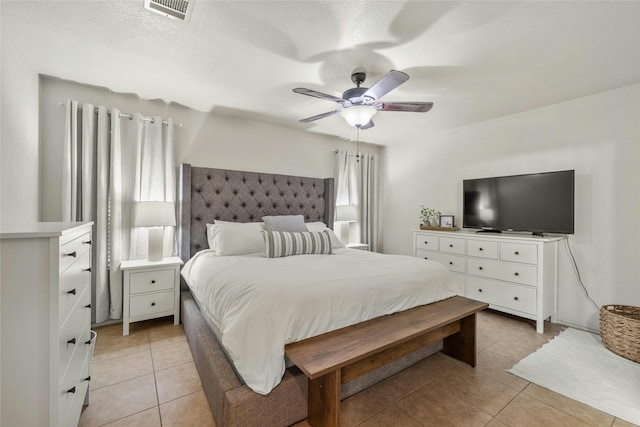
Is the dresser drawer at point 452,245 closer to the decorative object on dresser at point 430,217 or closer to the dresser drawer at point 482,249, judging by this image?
the dresser drawer at point 482,249

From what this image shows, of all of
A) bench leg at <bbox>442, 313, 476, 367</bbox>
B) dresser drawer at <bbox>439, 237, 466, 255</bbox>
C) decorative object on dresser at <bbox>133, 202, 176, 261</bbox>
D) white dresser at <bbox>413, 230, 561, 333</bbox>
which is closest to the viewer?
bench leg at <bbox>442, 313, 476, 367</bbox>

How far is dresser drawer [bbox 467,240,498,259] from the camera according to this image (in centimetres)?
297

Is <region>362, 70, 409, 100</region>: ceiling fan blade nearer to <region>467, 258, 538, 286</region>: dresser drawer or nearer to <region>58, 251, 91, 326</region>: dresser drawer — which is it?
<region>58, 251, 91, 326</region>: dresser drawer

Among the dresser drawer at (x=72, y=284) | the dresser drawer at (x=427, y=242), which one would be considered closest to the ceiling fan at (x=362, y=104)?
the dresser drawer at (x=72, y=284)

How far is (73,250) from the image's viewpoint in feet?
3.69

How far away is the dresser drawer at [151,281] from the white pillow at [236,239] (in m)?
0.47

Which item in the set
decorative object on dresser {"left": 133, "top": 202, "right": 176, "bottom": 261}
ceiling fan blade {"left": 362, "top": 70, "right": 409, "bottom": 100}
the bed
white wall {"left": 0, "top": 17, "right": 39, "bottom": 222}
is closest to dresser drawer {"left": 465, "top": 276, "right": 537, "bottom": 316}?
the bed

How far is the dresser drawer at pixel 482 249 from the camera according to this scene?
297 centimetres

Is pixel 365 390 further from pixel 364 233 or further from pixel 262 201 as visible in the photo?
pixel 364 233

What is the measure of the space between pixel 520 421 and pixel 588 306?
1.94m

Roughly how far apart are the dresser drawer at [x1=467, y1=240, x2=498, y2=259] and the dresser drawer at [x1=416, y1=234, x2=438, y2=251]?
442 mm

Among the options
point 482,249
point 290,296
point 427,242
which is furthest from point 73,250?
point 427,242

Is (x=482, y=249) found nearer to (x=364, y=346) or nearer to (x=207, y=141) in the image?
(x=364, y=346)

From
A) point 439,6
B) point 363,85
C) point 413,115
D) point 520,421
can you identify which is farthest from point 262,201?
point 520,421
